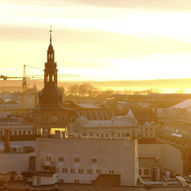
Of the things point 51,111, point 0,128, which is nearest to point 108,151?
point 51,111

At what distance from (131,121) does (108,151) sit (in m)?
78.9

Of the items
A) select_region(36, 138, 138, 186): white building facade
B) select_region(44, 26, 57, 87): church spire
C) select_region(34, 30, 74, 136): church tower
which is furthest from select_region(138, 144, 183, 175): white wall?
select_region(36, 138, 138, 186): white building facade

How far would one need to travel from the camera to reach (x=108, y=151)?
58906 millimetres

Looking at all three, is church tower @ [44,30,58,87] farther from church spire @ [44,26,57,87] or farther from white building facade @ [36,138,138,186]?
white building facade @ [36,138,138,186]

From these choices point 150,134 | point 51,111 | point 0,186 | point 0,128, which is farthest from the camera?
point 150,134

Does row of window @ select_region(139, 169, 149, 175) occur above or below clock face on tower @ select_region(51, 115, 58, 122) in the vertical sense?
below

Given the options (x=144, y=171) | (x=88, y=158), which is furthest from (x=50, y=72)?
(x=88, y=158)

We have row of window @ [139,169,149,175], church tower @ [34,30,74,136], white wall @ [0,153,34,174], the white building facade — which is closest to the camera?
the white building facade

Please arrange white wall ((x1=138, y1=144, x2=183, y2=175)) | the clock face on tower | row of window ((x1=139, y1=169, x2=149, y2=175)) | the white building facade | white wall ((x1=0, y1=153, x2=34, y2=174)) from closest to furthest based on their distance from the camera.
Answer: the white building facade → white wall ((x1=0, y1=153, x2=34, y2=174)) → row of window ((x1=139, y1=169, x2=149, y2=175)) → white wall ((x1=138, y1=144, x2=183, y2=175)) → the clock face on tower

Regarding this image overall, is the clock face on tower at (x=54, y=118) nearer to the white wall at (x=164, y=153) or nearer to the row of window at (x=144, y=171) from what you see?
the white wall at (x=164, y=153)

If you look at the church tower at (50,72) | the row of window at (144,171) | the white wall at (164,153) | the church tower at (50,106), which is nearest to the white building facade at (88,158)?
the row of window at (144,171)

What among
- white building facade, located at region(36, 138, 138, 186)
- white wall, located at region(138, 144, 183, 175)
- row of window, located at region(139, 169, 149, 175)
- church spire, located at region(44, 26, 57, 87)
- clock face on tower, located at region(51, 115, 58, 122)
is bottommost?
row of window, located at region(139, 169, 149, 175)

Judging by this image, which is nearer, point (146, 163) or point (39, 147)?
point (39, 147)

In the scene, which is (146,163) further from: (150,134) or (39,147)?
(150,134)
